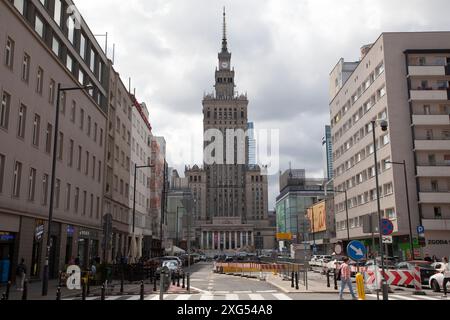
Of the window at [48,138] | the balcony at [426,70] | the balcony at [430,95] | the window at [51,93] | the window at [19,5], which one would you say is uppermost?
the balcony at [426,70]

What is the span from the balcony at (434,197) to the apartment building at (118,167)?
108 ft

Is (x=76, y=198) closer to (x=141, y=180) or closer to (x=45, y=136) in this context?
(x=45, y=136)

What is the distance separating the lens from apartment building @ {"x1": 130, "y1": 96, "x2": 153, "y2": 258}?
62.8 m

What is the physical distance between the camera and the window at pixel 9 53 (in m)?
26.1

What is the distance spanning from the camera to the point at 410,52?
53812 mm

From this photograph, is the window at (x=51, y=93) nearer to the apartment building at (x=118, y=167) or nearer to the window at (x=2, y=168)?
the window at (x=2, y=168)

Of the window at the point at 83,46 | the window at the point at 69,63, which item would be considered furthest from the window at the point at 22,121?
the window at the point at 83,46

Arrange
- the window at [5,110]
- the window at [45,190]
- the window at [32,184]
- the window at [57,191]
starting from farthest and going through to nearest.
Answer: the window at [57,191] → the window at [45,190] → the window at [32,184] → the window at [5,110]

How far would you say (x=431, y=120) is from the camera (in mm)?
52125

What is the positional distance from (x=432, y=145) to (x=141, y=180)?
38325 millimetres

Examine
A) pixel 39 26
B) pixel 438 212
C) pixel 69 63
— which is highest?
pixel 69 63

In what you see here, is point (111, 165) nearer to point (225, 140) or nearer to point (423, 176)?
point (423, 176)

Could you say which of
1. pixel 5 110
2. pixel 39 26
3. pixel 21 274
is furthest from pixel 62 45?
pixel 21 274
